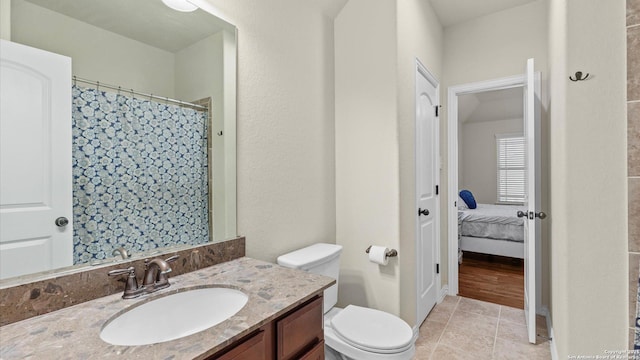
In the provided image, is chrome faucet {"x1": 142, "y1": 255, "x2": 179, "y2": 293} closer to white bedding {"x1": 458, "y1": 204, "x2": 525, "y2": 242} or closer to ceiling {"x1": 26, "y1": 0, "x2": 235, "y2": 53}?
ceiling {"x1": 26, "y1": 0, "x2": 235, "y2": 53}

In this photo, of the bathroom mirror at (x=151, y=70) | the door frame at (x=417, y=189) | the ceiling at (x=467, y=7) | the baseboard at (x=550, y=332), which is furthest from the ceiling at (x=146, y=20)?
the baseboard at (x=550, y=332)

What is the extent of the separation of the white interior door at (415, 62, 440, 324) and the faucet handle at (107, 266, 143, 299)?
1.89 m

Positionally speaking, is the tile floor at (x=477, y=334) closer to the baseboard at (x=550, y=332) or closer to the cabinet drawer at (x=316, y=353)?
the baseboard at (x=550, y=332)

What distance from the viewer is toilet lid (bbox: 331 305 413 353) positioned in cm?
142

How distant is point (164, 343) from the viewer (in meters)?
0.70

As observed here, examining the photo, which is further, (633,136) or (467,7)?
(467,7)

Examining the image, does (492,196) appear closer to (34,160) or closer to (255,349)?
(255,349)

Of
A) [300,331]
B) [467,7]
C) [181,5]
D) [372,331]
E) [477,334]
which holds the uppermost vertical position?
[467,7]

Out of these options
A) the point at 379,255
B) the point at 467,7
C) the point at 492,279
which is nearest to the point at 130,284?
the point at 379,255

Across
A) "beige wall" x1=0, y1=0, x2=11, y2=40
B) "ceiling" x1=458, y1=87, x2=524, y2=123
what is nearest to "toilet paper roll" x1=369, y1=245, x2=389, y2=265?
"beige wall" x1=0, y1=0, x2=11, y2=40

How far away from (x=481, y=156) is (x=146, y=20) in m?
6.62

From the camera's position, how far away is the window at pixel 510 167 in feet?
19.1

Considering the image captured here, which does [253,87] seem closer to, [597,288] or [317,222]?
[317,222]

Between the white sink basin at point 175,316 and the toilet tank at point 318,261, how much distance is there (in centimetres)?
51
